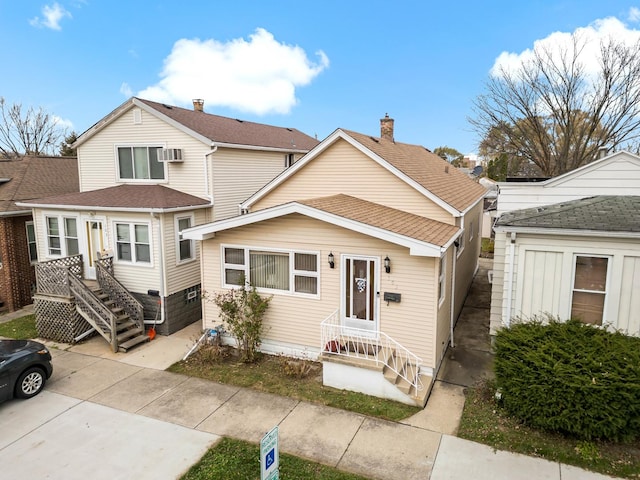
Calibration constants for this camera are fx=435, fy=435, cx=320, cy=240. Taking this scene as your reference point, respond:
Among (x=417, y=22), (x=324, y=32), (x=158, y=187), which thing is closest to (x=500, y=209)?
(x=158, y=187)

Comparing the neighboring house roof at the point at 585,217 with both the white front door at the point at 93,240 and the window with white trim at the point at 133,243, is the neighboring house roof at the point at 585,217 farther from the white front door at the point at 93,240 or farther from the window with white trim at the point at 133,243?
the white front door at the point at 93,240

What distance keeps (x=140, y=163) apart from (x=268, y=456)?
13.4 metres

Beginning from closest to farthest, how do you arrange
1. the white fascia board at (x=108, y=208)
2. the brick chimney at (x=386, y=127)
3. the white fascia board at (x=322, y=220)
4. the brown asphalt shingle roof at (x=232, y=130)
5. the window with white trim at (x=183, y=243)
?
the white fascia board at (x=322, y=220), the white fascia board at (x=108, y=208), the window with white trim at (x=183, y=243), the brown asphalt shingle roof at (x=232, y=130), the brick chimney at (x=386, y=127)

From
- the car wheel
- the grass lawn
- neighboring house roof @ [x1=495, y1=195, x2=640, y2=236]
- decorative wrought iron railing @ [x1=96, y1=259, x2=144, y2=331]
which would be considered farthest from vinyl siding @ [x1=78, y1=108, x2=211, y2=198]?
the grass lawn

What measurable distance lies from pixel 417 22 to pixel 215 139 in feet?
45.7

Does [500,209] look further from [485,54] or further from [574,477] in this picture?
[485,54]

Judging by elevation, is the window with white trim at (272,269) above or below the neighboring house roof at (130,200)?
below

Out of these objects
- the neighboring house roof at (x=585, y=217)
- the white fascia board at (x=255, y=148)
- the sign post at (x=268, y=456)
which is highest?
the white fascia board at (x=255, y=148)

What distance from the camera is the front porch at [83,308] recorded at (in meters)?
12.2

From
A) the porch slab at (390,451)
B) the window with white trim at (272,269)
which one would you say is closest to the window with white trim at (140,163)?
the window with white trim at (272,269)

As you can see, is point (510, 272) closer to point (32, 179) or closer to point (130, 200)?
point (130, 200)

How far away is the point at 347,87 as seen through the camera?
31.0 metres

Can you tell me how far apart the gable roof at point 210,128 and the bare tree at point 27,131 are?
30.4 metres

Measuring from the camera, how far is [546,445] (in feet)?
24.1
